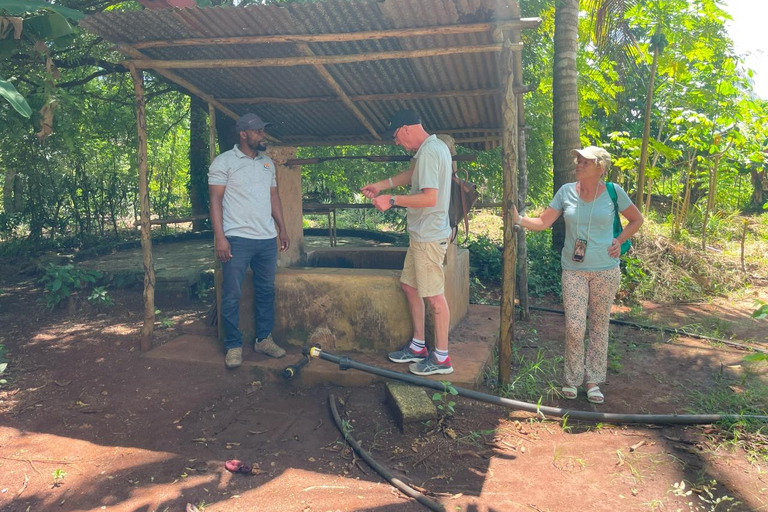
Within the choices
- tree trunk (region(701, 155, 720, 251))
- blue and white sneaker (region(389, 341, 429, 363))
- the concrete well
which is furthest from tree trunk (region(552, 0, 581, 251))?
blue and white sneaker (region(389, 341, 429, 363))

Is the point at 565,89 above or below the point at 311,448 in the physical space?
above

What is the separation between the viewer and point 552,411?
3.73 metres

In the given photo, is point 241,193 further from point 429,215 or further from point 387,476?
point 387,476

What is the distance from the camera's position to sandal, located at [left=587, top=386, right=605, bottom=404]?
4027 mm

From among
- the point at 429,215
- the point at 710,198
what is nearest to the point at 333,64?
the point at 429,215

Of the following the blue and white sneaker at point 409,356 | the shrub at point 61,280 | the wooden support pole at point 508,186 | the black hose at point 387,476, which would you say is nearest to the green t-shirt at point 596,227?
the wooden support pole at point 508,186

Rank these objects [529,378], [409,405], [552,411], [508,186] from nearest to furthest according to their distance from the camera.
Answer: [409,405] < [552,411] < [508,186] < [529,378]

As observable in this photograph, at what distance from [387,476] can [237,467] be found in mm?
868

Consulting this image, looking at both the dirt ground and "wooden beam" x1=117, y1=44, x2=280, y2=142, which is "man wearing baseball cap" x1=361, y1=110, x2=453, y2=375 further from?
"wooden beam" x1=117, y1=44, x2=280, y2=142

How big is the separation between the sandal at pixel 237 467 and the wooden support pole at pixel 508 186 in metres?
2.06

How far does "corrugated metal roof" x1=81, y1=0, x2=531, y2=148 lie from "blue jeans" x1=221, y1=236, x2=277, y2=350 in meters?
1.48

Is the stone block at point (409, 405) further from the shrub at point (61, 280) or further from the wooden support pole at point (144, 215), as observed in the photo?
the shrub at point (61, 280)

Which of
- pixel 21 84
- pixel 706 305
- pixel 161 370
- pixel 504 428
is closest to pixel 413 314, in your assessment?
pixel 504 428

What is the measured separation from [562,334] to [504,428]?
8.87 ft
